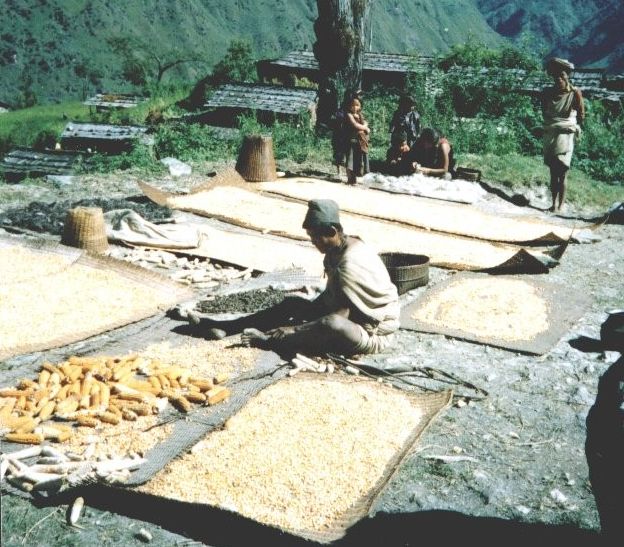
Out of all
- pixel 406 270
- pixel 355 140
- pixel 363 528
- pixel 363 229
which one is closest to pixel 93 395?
pixel 363 528

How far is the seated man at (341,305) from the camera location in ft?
14.4

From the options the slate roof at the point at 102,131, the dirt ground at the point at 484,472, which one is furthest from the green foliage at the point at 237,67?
the dirt ground at the point at 484,472

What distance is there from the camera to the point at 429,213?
9.03 m

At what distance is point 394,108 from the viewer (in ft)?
47.3

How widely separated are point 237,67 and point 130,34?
74362 millimetres

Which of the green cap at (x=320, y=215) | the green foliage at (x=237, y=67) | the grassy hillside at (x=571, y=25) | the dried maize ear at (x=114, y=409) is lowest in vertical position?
the dried maize ear at (x=114, y=409)

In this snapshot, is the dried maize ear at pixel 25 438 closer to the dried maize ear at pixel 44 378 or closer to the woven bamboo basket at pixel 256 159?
the dried maize ear at pixel 44 378

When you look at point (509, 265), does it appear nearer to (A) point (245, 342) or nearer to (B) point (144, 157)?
(A) point (245, 342)

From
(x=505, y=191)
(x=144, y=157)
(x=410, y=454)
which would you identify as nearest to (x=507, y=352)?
(x=410, y=454)

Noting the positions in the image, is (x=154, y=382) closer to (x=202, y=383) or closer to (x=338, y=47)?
(x=202, y=383)

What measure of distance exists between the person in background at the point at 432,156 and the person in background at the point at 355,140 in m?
0.86

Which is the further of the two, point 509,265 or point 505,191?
point 505,191

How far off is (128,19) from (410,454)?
110m

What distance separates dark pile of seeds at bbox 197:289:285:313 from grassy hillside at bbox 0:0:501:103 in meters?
61.4
